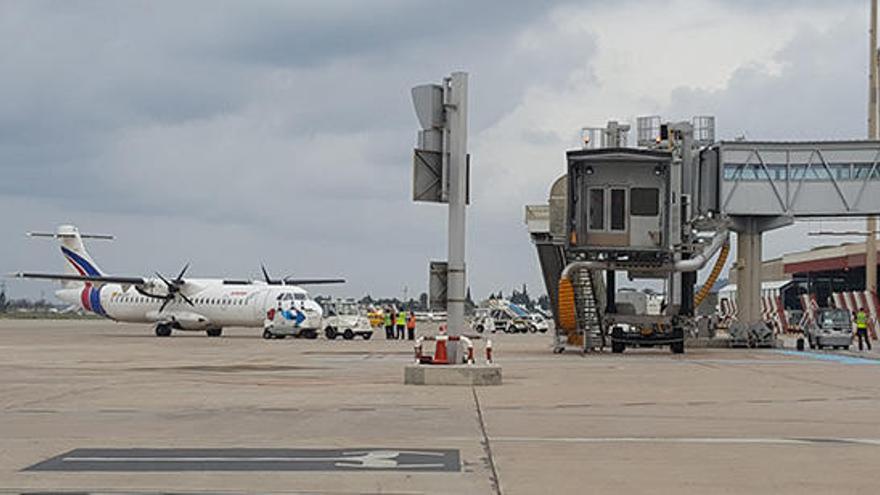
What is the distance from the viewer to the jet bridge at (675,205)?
3734cm

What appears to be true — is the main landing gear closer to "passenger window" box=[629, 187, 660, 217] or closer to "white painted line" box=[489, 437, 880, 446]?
"passenger window" box=[629, 187, 660, 217]

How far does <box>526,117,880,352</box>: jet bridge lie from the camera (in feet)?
123

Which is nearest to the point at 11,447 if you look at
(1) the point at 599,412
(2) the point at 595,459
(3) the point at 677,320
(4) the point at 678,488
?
(2) the point at 595,459

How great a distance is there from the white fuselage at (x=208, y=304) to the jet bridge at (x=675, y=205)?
1777cm

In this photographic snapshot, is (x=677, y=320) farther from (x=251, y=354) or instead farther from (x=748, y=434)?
(x=748, y=434)

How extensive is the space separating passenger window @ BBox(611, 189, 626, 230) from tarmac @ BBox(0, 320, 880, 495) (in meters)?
11.5

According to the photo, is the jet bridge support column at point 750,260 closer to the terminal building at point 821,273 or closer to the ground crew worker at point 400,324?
the ground crew worker at point 400,324

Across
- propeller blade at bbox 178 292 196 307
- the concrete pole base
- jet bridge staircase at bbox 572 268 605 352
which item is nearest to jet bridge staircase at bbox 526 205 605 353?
jet bridge staircase at bbox 572 268 605 352

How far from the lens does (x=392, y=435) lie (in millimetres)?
13320

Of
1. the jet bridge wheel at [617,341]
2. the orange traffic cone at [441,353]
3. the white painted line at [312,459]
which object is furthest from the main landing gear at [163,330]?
the white painted line at [312,459]

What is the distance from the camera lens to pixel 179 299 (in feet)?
203

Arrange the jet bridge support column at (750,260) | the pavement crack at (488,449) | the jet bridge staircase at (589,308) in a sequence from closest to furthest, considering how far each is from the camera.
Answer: the pavement crack at (488,449) < the jet bridge staircase at (589,308) < the jet bridge support column at (750,260)

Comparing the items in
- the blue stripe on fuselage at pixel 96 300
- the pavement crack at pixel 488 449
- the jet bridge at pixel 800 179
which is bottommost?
the pavement crack at pixel 488 449

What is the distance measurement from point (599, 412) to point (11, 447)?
793 cm
